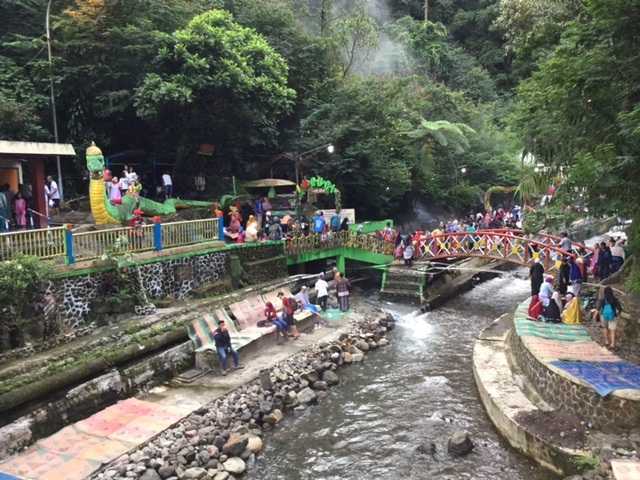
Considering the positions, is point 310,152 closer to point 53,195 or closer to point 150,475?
point 53,195

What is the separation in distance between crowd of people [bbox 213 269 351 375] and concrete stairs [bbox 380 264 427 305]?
278 centimetres

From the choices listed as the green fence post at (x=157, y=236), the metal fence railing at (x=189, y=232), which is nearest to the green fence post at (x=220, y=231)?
the metal fence railing at (x=189, y=232)

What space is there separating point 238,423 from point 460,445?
193 inches

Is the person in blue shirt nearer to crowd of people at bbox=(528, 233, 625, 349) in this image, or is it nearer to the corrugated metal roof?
crowd of people at bbox=(528, 233, 625, 349)

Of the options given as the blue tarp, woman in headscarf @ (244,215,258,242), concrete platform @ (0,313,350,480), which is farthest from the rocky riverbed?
the blue tarp

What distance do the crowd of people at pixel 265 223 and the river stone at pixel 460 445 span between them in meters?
11.7

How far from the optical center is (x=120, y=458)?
1023 cm

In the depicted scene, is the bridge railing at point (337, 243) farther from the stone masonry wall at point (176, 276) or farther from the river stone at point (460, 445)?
the river stone at point (460, 445)

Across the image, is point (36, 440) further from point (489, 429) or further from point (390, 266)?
point (390, 266)

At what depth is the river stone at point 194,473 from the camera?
10.2 meters

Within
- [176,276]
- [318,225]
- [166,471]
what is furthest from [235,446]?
[318,225]

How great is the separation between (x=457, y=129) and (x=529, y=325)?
82.2ft

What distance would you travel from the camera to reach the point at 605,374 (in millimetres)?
10961

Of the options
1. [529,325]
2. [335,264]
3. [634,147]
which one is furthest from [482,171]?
[634,147]
